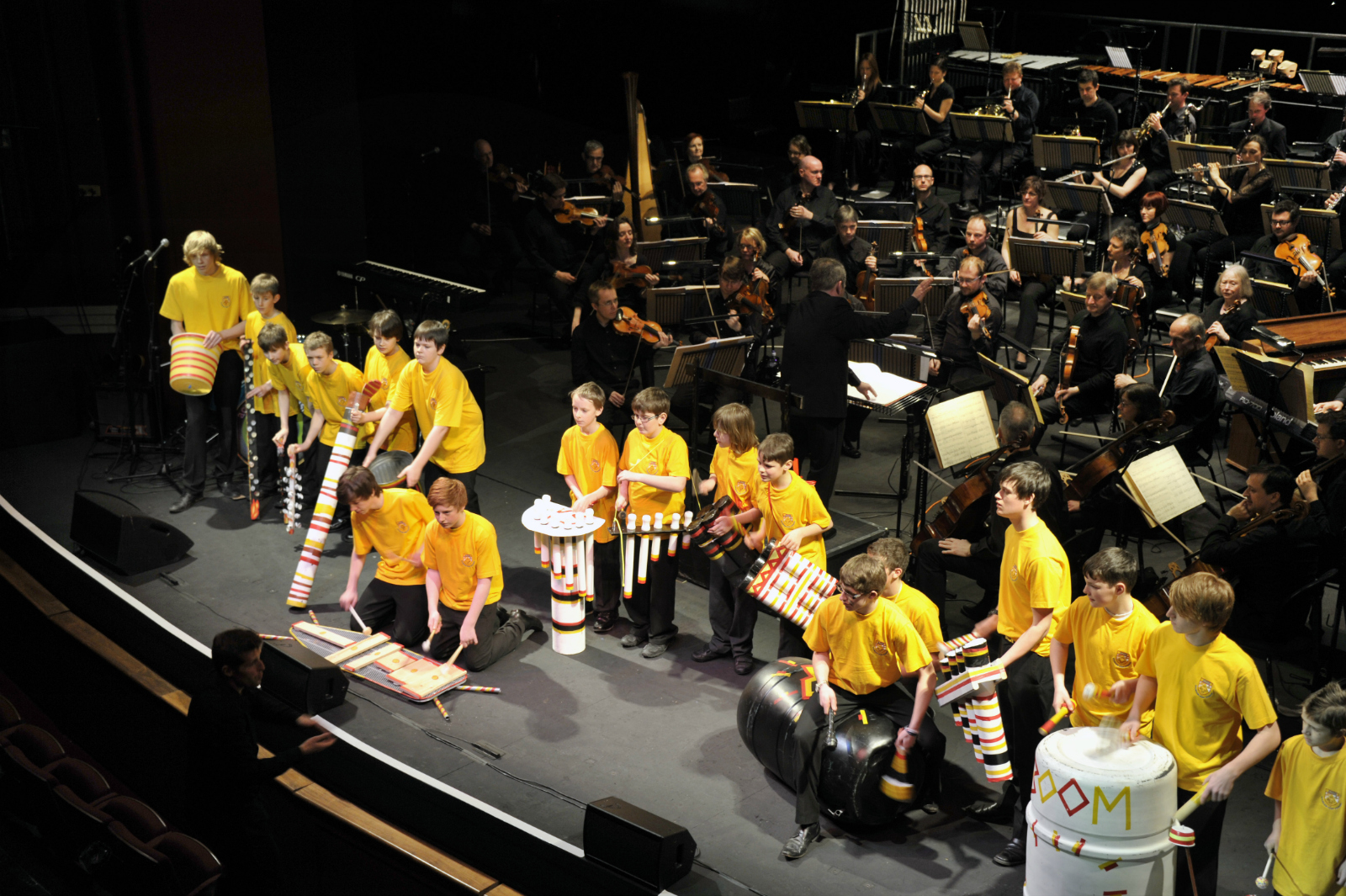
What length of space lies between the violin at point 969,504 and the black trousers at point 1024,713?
127cm

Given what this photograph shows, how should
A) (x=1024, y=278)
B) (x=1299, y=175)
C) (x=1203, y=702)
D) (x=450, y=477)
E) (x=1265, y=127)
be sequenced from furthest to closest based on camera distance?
(x=1265, y=127)
(x=1299, y=175)
(x=1024, y=278)
(x=450, y=477)
(x=1203, y=702)

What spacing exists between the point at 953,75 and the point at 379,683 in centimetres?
1086

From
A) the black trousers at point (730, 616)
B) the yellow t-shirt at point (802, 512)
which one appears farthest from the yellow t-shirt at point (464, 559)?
the yellow t-shirt at point (802, 512)

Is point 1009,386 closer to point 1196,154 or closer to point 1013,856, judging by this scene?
point 1013,856

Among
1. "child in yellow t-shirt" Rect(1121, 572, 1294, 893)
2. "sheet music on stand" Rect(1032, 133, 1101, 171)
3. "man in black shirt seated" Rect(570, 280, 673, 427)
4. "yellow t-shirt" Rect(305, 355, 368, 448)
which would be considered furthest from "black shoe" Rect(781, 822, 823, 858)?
"sheet music on stand" Rect(1032, 133, 1101, 171)

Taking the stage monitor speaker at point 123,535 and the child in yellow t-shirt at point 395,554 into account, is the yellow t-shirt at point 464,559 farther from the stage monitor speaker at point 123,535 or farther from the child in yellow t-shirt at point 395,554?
the stage monitor speaker at point 123,535

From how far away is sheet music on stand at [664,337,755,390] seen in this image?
756cm

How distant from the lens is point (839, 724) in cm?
504

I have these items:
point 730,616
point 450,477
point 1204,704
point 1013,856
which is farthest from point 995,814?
point 450,477

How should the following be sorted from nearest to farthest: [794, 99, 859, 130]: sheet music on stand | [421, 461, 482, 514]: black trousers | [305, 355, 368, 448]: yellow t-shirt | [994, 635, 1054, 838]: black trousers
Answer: [994, 635, 1054, 838]: black trousers
[421, 461, 482, 514]: black trousers
[305, 355, 368, 448]: yellow t-shirt
[794, 99, 859, 130]: sheet music on stand

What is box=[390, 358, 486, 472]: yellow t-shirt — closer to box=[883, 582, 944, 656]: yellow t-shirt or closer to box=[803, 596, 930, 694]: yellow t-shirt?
box=[803, 596, 930, 694]: yellow t-shirt

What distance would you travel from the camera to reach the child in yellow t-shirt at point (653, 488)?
6422 mm

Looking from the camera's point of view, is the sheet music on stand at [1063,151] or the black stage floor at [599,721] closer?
the black stage floor at [599,721]

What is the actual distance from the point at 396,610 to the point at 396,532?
46 cm
